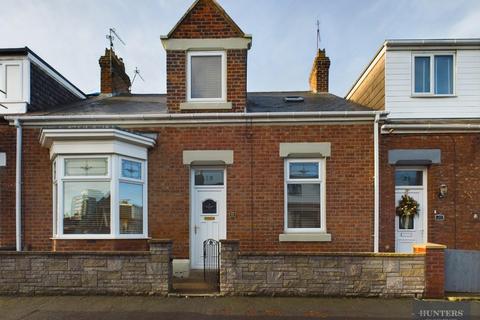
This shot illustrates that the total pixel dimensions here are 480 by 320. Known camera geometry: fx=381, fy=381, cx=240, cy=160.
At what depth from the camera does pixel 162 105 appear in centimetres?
1120

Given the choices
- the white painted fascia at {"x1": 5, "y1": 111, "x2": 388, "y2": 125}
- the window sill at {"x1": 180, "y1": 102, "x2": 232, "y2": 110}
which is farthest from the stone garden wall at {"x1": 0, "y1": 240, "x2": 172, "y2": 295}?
the window sill at {"x1": 180, "y1": 102, "x2": 232, "y2": 110}

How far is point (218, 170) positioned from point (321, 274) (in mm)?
3819

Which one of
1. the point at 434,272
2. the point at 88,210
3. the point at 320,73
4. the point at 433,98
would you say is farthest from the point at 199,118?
the point at 433,98

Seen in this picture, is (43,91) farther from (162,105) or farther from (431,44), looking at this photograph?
(431,44)

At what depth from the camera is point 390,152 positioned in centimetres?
991

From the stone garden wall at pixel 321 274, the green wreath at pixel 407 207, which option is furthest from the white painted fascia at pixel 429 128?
the stone garden wall at pixel 321 274

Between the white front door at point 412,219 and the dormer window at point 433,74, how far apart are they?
2.41m

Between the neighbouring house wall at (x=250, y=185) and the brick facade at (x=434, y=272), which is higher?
the neighbouring house wall at (x=250, y=185)

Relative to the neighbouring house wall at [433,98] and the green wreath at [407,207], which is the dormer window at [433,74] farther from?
the green wreath at [407,207]

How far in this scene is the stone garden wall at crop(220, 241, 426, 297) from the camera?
7.26 metres

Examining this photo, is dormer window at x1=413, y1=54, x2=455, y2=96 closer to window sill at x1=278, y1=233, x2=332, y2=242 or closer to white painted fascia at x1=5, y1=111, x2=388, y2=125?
white painted fascia at x1=5, y1=111, x2=388, y2=125

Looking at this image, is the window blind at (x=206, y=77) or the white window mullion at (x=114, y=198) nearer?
the white window mullion at (x=114, y=198)

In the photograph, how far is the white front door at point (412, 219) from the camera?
10148 millimetres

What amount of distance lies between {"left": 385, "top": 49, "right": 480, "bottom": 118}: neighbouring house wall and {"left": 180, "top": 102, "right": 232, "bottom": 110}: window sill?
15.1ft
